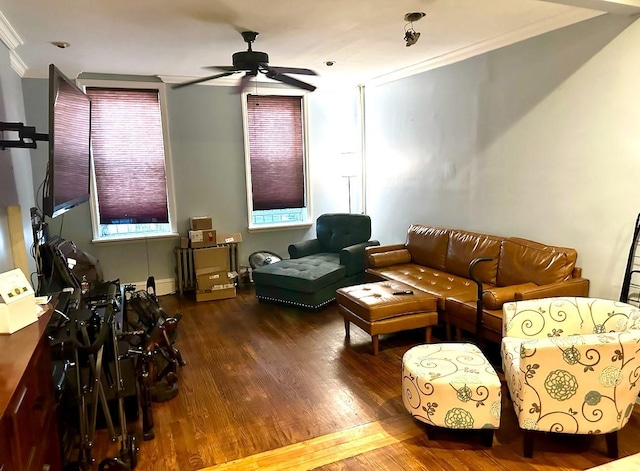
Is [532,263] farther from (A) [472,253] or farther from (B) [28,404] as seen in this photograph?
(B) [28,404]

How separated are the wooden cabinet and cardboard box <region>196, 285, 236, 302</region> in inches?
122

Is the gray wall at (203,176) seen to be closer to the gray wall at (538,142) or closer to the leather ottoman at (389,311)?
the gray wall at (538,142)

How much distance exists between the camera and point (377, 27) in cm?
344

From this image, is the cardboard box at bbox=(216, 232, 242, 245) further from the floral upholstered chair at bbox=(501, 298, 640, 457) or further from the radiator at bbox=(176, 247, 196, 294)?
the floral upholstered chair at bbox=(501, 298, 640, 457)

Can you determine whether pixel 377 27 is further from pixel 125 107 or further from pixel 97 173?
pixel 97 173

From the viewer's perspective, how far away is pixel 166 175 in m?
5.28

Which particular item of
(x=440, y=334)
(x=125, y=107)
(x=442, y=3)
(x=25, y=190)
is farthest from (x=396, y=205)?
(x=25, y=190)

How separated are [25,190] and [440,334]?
3.85 meters

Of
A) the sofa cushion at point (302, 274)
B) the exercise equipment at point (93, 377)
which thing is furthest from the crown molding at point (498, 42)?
the exercise equipment at point (93, 377)

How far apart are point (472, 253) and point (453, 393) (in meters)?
1.99

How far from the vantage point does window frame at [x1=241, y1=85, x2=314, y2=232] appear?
217 inches

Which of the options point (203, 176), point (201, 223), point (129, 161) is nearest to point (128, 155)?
point (129, 161)

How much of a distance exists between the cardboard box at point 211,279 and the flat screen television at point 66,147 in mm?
1789

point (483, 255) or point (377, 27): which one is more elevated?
point (377, 27)
